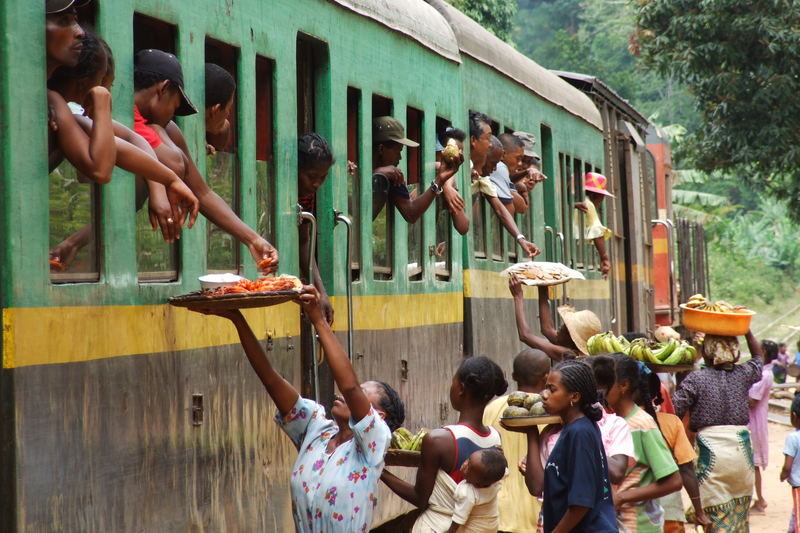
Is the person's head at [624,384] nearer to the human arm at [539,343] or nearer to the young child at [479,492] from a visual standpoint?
the young child at [479,492]

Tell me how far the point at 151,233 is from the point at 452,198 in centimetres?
386

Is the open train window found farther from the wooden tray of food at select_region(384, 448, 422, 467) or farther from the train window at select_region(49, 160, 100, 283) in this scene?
the train window at select_region(49, 160, 100, 283)

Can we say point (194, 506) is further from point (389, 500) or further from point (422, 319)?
point (422, 319)

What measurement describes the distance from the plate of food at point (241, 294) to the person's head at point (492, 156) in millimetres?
5294

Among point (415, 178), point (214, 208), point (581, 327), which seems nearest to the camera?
point (214, 208)

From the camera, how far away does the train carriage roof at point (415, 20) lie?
712cm

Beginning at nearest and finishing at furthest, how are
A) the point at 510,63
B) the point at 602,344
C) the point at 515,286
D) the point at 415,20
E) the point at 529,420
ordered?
the point at 529,420, the point at 602,344, the point at 415,20, the point at 515,286, the point at 510,63

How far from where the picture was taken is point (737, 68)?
71.6 ft

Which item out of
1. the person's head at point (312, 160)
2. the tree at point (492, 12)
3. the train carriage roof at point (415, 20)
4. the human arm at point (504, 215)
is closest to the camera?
the person's head at point (312, 160)

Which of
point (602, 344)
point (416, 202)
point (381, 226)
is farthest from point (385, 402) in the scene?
point (416, 202)

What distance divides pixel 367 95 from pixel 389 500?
2.21 meters

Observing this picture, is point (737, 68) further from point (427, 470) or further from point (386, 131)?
point (427, 470)

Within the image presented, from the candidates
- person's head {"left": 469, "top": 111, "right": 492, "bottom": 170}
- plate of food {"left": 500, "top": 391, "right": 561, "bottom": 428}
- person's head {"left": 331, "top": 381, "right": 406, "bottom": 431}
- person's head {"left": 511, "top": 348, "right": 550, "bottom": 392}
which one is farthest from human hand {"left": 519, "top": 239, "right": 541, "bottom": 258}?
person's head {"left": 331, "top": 381, "right": 406, "bottom": 431}

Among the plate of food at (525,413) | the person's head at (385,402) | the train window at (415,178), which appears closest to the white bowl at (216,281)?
the person's head at (385,402)
